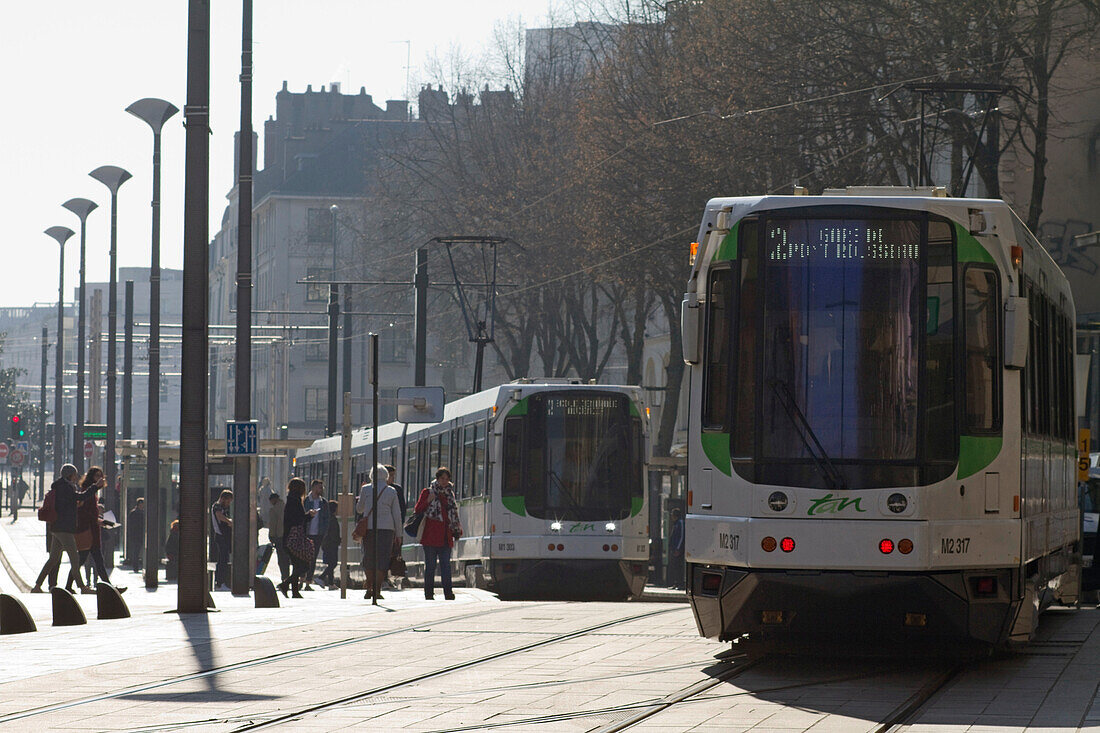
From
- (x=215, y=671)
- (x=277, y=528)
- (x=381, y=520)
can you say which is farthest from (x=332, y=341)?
(x=215, y=671)

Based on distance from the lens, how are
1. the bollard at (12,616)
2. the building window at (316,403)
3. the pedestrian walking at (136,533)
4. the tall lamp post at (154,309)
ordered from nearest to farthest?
1. the bollard at (12,616)
2. the tall lamp post at (154,309)
3. the pedestrian walking at (136,533)
4. the building window at (316,403)

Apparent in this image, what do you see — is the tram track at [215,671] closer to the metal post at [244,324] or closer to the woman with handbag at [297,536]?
the metal post at [244,324]

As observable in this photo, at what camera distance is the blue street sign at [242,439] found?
23438 millimetres

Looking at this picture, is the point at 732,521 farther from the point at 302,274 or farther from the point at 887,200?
the point at 302,274

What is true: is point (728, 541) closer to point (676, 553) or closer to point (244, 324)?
point (244, 324)

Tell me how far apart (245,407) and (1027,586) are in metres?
15.5

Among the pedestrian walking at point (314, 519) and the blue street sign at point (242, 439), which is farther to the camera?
the pedestrian walking at point (314, 519)

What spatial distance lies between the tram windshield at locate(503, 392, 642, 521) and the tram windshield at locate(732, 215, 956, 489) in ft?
42.9

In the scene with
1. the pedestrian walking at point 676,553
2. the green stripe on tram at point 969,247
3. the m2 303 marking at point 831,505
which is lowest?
the pedestrian walking at point 676,553

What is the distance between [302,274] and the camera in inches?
3935

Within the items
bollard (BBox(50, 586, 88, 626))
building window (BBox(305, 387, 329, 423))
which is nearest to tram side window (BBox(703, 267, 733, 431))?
bollard (BBox(50, 586, 88, 626))

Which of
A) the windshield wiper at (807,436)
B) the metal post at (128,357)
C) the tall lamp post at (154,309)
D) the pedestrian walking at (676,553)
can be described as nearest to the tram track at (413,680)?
the windshield wiper at (807,436)

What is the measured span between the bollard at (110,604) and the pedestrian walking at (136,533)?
21253mm

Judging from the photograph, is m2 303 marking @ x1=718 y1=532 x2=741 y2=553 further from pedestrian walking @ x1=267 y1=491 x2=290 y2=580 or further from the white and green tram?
pedestrian walking @ x1=267 y1=491 x2=290 y2=580
